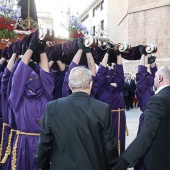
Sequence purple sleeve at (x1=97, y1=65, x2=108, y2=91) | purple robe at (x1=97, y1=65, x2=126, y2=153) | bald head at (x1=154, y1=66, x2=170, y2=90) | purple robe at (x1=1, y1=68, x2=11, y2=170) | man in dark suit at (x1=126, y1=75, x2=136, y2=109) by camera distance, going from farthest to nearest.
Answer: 1. man in dark suit at (x1=126, y1=75, x2=136, y2=109)
2. purple robe at (x1=97, y1=65, x2=126, y2=153)
3. purple sleeve at (x1=97, y1=65, x2=108, y2=91)
4. purple robe at (x1=1, y1=68, x2=11, y2=170)
5. bald head at (x1=154, y1=66, x2=170, y2=90)

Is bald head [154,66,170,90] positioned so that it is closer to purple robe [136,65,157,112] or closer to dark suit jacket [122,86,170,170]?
dark suit jacket [122,86,170,170]

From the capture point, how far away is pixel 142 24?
22.6m

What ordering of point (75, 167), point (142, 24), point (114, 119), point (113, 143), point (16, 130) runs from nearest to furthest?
point (75, 167) < point (113, 143) < point (16, 130) < point (114, 119) < point (142, 24)

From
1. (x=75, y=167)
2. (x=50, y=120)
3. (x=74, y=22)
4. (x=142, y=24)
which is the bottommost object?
(x=75, y=167)

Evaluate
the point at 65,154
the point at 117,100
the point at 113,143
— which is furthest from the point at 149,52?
the point at 65,154

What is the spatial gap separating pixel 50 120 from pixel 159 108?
1.05 m

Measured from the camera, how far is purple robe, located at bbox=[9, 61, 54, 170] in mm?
3021

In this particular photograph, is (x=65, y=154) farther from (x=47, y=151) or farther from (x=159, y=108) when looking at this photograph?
(x=159, y=108)

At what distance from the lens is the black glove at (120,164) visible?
227cm

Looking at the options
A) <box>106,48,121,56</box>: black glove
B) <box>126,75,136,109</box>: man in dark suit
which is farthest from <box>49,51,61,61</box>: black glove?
<box>126,75,136,109</box>: man in dark suit

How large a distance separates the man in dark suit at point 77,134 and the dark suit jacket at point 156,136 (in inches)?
11.1

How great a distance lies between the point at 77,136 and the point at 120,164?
1.60 ft

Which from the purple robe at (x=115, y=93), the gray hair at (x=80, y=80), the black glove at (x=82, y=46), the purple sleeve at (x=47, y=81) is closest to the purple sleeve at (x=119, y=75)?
the purple robe at (x=115, y=93)

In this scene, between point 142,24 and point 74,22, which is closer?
point 74,22
